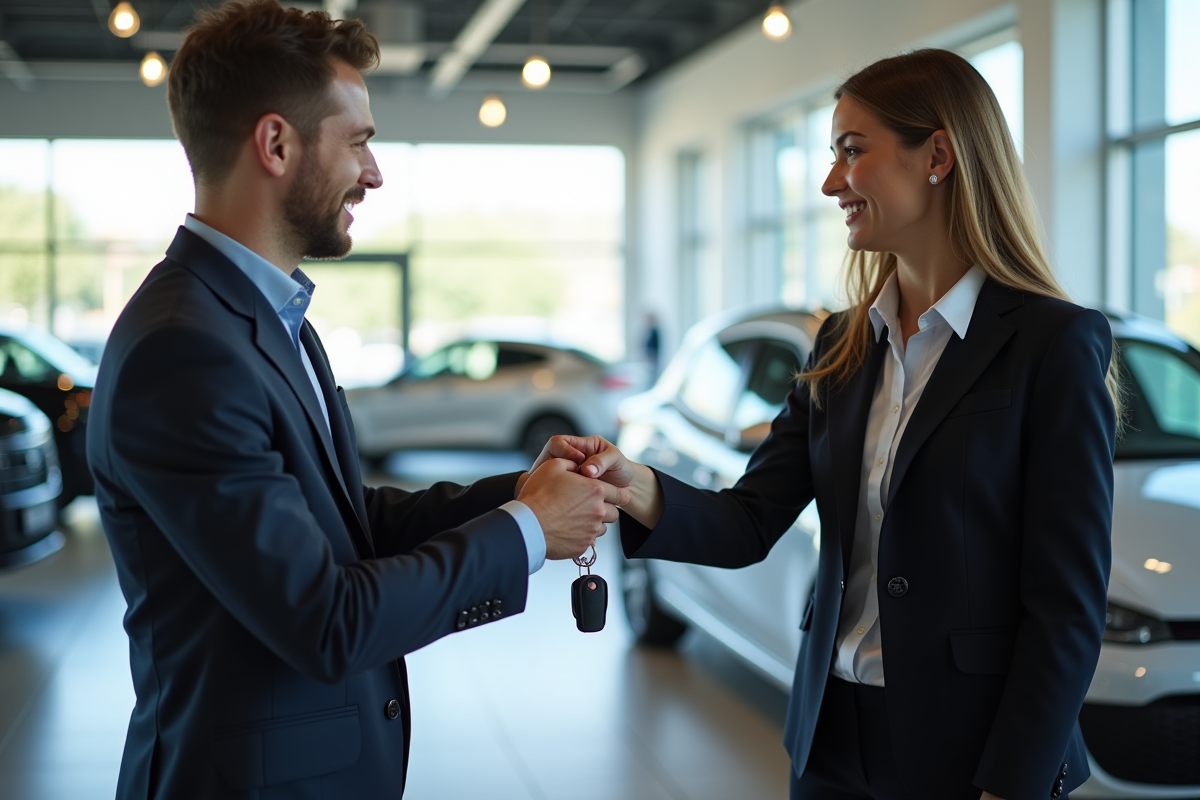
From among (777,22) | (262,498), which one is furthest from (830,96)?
(262,498)

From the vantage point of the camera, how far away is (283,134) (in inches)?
63.2

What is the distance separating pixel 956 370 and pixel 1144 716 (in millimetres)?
1687

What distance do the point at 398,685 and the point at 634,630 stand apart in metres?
4.07

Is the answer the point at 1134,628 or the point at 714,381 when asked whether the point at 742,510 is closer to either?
the point at 1134,628

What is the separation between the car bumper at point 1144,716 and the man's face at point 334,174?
7.60ft

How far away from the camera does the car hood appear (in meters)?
3.11

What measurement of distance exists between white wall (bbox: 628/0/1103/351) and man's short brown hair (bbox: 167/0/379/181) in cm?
102

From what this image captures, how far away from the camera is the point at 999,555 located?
1.79m

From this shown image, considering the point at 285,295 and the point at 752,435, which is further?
Result: the point at 752,435

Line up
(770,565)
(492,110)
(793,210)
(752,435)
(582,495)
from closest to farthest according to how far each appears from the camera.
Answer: (582,495) < (752,435) < (770,565) < (492,110) < (793,210)

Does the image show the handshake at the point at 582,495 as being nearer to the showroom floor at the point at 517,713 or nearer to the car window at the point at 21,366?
the showroom floor at the point at 517,713

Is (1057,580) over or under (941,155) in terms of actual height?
under

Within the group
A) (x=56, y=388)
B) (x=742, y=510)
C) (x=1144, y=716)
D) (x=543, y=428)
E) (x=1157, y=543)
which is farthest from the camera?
(x=543, y=428)

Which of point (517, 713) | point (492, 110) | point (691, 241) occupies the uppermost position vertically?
point (492, 110)
